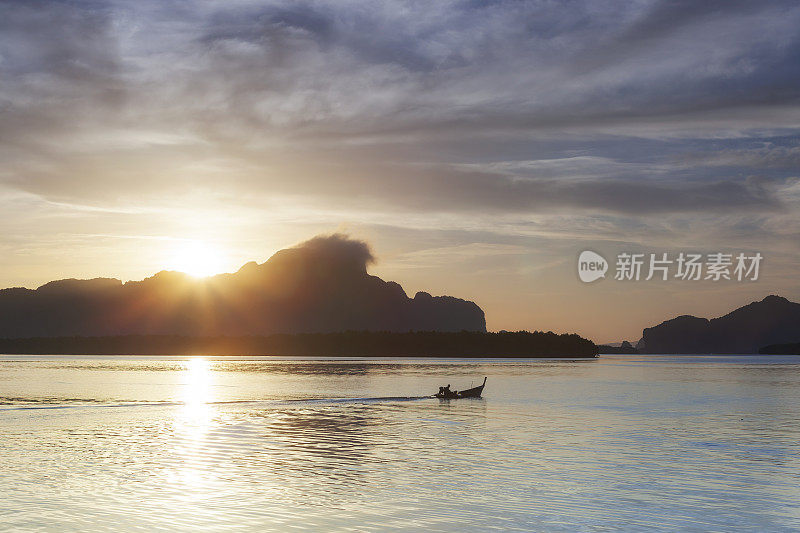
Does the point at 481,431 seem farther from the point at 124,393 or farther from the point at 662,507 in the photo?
the point at 124,393

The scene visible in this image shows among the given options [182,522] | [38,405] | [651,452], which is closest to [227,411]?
[38,405]

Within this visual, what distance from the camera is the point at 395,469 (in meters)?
38.2

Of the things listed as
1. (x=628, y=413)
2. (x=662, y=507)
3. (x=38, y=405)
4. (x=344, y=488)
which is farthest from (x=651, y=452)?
(x=38, y=405)

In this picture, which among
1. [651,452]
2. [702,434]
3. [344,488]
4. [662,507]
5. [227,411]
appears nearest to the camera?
[662,507]

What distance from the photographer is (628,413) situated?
74125 mm

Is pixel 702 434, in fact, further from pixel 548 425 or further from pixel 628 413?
pixel 628 413

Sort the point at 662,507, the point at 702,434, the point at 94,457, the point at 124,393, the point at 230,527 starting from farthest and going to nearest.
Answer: the point at 124,393 → the point at 702,434 → the point at 94,457 → the point at 662,507 → the point at 230,527

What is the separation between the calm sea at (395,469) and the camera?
2788cm

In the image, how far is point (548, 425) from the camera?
60.3m

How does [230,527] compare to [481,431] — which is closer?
[230,527]

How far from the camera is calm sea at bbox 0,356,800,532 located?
91.5ft

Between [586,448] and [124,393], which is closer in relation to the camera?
[586,448]

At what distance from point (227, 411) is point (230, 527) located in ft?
161

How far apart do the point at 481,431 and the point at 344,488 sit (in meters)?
25.4
